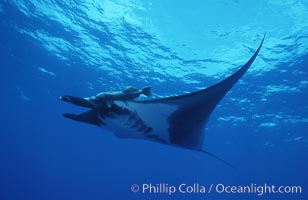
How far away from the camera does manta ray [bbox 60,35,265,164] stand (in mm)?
3799

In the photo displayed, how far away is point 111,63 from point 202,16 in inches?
254

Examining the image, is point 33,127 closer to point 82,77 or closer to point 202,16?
point 82,77

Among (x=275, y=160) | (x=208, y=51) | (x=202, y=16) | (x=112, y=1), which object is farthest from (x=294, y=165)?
(x=112, y=1)

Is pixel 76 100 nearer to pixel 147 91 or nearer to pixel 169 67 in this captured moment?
pixel 147 91

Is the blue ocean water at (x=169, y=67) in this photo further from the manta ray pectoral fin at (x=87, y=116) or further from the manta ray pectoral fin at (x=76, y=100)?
the manta ray pectoral fin at (x=76, y=100)

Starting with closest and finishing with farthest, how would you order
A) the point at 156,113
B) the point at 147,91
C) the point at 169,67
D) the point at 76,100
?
the point at 76,100 → the point at 156,113 → the point at 147,91 → the point at 169,67

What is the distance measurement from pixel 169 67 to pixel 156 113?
10.6 meters

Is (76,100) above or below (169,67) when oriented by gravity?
below

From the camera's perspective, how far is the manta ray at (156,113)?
3.80 meters

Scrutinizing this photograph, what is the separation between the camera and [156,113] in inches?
161

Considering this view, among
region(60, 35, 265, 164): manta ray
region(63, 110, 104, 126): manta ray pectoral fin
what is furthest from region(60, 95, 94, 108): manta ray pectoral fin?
region(63, 110, 104, 126): manta ray pectoral fin

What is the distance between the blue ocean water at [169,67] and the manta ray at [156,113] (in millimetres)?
6982

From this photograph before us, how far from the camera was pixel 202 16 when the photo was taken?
10.7m

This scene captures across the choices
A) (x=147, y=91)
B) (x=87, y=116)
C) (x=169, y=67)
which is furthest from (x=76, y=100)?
(x=169, y=67)
